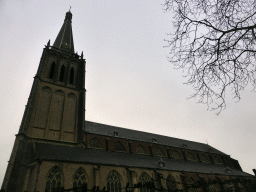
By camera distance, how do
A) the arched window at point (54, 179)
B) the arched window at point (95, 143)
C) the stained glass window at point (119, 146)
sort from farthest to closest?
the stained glass window at point (119, 146) → the arched window at point (95, 143) → the arched window at point (54, 179)

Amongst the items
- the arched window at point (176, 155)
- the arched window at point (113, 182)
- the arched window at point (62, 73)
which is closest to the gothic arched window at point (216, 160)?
the arched window at point (176, 155)

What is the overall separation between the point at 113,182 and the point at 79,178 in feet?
12.3

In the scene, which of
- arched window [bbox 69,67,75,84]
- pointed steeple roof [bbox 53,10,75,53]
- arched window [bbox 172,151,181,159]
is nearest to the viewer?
arched window [bbox 69,67,75,84]

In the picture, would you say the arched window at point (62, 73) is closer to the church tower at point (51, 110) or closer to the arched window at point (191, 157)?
the church tower at point (51, 110)

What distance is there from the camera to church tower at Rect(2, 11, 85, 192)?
15.9 meters

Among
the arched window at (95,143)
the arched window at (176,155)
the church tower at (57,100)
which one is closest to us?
the church tower at (57,100)

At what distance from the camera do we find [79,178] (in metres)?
16.0

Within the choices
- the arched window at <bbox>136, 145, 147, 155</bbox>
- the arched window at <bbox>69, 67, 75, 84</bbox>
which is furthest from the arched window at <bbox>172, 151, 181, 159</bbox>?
the arched window at <bbox>69, 67, 75, 84</bbox>

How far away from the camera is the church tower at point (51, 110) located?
15898 millimetres

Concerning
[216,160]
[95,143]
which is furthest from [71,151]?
[216,160]

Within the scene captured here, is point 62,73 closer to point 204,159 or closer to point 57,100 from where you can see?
point 57,100

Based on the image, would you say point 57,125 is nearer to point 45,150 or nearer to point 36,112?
point 36,112

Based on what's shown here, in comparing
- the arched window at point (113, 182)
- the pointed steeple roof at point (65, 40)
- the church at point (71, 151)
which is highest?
the pointed steeple roof at point (65, 40)

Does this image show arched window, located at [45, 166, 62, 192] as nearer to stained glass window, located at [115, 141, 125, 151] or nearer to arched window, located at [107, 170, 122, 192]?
arched window, located at [107, 170, 122, 192]
